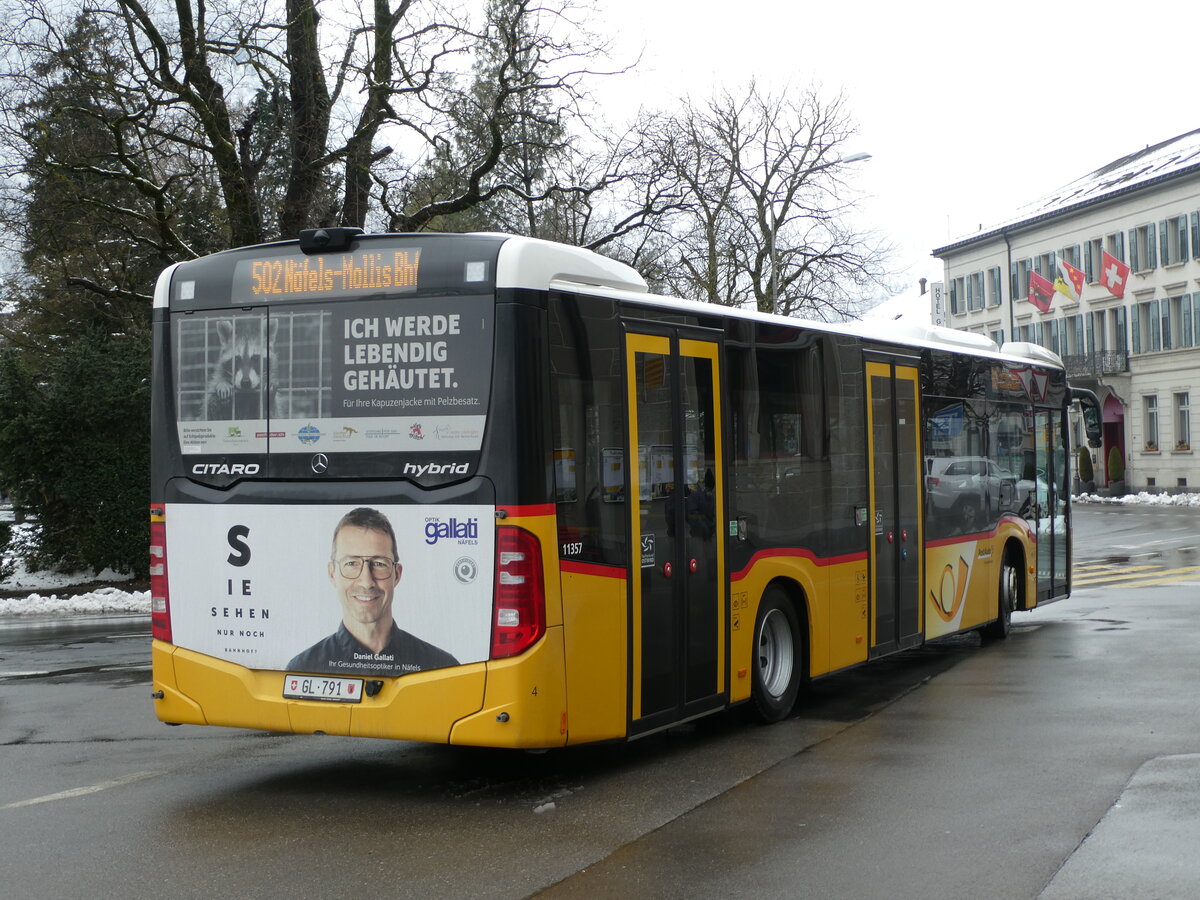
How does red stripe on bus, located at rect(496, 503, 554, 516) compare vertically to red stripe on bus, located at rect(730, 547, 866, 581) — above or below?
above

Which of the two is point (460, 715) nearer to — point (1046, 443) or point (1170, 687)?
point (1170, 687)

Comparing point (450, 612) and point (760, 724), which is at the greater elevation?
point (450, 612)

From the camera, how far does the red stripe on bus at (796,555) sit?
8.82 m

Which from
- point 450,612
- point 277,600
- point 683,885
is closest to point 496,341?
point 450,612

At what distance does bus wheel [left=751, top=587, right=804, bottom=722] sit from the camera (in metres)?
9.16

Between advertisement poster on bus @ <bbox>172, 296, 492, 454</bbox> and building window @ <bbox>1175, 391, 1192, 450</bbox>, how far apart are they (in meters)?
56.9

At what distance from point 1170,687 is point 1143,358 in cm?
5482

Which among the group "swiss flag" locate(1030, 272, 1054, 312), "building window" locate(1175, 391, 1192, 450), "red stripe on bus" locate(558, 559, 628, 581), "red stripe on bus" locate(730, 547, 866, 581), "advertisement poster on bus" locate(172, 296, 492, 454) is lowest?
"red stripe on bus" locate(730, 547, 866, 581)

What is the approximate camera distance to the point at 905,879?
5695 millimetres

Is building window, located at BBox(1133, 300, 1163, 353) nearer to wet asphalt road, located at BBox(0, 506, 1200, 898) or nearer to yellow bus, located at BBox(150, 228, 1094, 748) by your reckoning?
wet asphalt road, located at BBox(0, 506, 1200, 898)

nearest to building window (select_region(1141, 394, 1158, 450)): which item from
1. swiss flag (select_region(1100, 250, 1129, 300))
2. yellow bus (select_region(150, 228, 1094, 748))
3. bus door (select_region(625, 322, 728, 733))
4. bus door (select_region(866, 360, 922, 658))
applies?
swiss flag (select_region(1100, 250, 1129, 300))

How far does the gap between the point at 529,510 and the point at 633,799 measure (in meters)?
1.63

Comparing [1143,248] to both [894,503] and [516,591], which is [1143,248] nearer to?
[894,503]

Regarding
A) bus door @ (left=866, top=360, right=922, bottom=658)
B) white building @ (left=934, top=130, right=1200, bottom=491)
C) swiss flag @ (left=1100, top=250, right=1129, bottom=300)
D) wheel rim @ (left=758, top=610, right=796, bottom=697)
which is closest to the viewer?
wheel rim @ (left=758, top=610, right=796, bottom=697)
